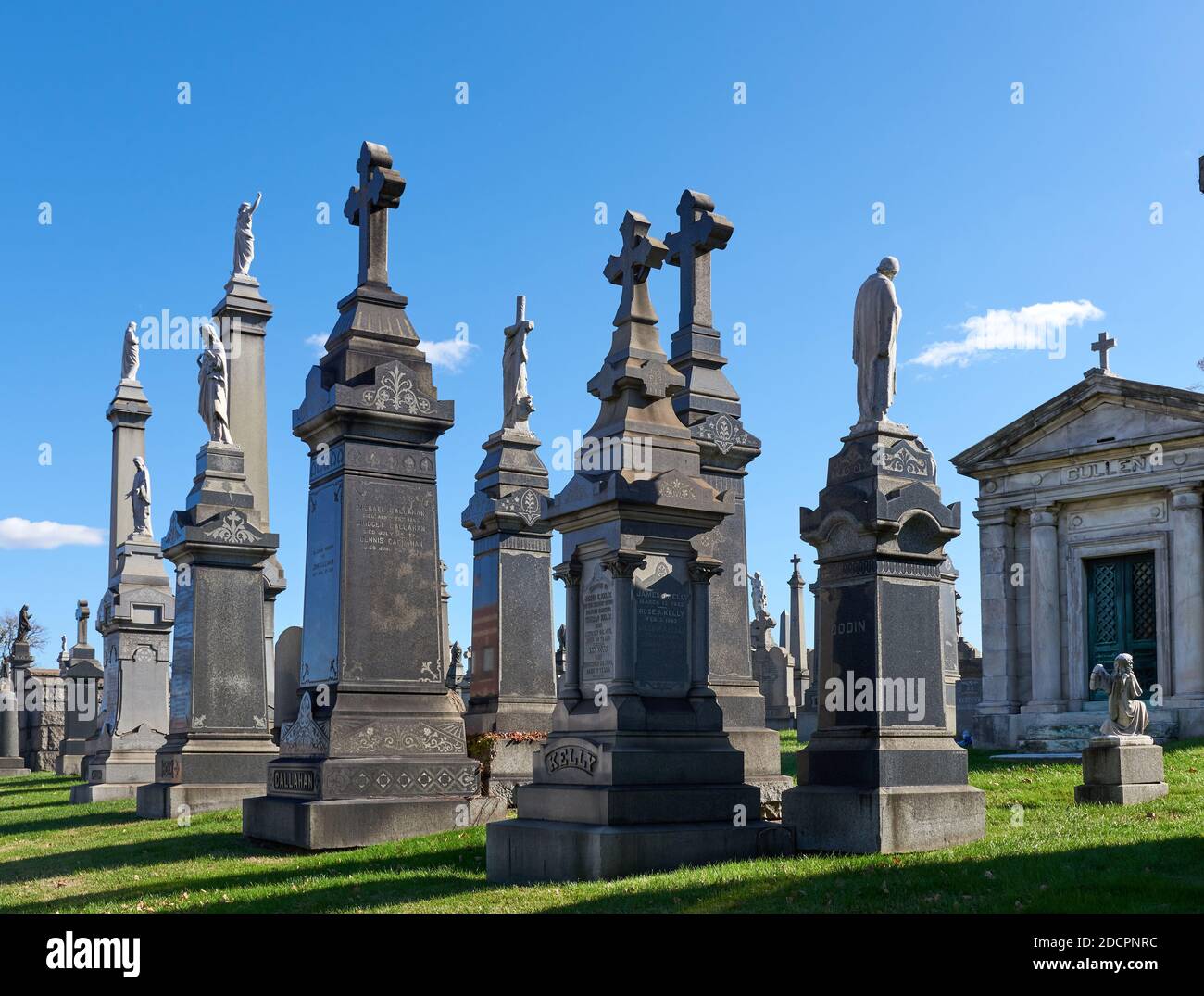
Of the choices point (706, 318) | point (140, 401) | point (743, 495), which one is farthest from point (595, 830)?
point (140, 401)

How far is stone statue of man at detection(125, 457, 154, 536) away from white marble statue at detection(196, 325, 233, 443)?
20.1ft

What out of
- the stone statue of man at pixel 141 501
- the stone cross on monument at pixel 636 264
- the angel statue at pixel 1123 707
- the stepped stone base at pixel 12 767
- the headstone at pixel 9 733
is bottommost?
the stepped stone base at pixel 12 767

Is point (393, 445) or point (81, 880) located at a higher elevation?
point (393, 445)

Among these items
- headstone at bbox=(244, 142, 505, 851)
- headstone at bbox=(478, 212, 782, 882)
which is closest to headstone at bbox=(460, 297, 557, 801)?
headstone at bbox=(244, 142, 505, 851)

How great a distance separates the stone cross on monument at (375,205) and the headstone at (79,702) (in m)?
21.8

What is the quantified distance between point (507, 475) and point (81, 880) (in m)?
7.83

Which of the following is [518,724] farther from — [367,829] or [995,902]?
[995,902]

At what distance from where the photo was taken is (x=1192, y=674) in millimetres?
22422

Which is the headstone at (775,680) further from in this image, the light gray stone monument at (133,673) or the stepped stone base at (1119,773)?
the stepped stone base at (1119,773)

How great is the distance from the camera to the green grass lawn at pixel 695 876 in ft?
27.4

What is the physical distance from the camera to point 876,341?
1194cm

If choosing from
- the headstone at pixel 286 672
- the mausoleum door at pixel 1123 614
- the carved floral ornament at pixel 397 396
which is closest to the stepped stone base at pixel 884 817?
the carved floral ornament at pixel 397 396

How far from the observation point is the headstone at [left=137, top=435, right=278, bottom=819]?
1738cm

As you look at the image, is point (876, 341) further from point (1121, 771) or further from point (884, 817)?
point (1121, 771)
